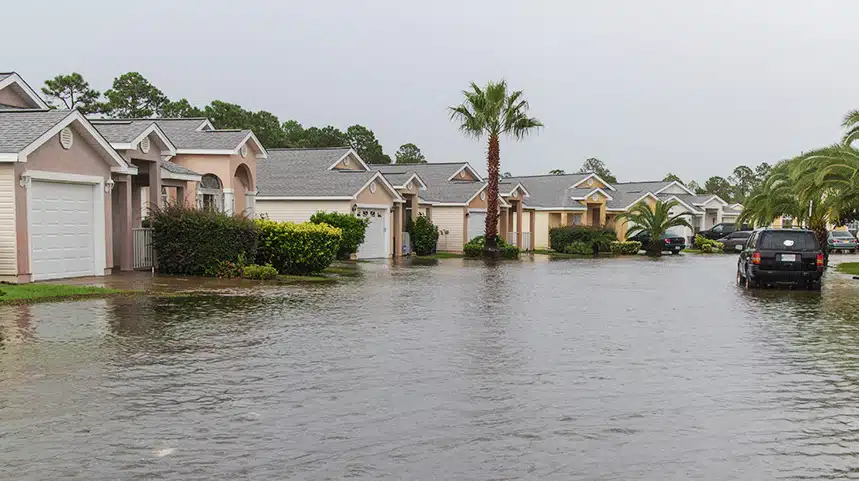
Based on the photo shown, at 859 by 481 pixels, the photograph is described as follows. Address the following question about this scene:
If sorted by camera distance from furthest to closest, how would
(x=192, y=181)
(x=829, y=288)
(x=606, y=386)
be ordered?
(x=192, y=181)
(x=829, y=288)
(x=606, y=386)

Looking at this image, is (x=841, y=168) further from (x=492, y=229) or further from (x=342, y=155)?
(x=342, y=155)

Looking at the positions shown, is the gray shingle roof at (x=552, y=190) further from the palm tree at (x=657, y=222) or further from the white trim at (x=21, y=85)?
the white trim at (x=21, y=85)

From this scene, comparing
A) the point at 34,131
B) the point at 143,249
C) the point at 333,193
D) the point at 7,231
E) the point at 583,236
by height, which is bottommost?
the point at 143,249

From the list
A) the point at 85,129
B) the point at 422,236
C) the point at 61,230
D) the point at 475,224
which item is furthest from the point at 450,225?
the point at 61,230

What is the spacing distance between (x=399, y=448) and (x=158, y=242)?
786 inches

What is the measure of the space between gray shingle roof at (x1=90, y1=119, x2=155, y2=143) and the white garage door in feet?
92.9

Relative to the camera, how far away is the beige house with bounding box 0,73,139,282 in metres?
20.6

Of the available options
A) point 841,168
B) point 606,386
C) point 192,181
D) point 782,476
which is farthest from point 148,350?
point 841,168

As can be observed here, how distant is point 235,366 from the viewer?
36.2 feet

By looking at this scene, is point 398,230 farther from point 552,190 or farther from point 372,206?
point 552,190

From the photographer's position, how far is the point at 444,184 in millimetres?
54719

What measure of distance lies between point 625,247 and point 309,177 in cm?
2293

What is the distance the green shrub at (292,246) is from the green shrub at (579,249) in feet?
94.1

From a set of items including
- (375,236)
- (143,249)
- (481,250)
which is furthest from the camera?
(481,250)
